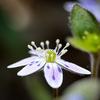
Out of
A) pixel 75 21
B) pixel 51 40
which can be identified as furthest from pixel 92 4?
pixel 75 21

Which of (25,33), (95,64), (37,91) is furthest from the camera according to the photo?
(25,33)

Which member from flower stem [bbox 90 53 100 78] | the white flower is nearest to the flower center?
the white flower

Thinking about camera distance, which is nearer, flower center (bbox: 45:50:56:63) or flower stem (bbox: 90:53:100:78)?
flower stem (bbox: 90:53:100:78)


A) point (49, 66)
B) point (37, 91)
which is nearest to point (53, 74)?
point (49, 66)

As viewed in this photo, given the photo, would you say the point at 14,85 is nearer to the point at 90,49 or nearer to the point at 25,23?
the point at 25,23

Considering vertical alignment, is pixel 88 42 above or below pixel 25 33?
below

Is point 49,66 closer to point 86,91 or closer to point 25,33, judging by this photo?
point 86,91

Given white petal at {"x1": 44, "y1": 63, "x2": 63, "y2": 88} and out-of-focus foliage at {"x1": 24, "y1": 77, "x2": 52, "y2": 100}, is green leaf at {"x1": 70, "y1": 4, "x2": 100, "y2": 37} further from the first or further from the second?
out-of-focus foliage at {"x1": 24, "y1": 77, "x2": 52, "y2": 100}

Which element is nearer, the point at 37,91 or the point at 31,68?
the point at 31,68
